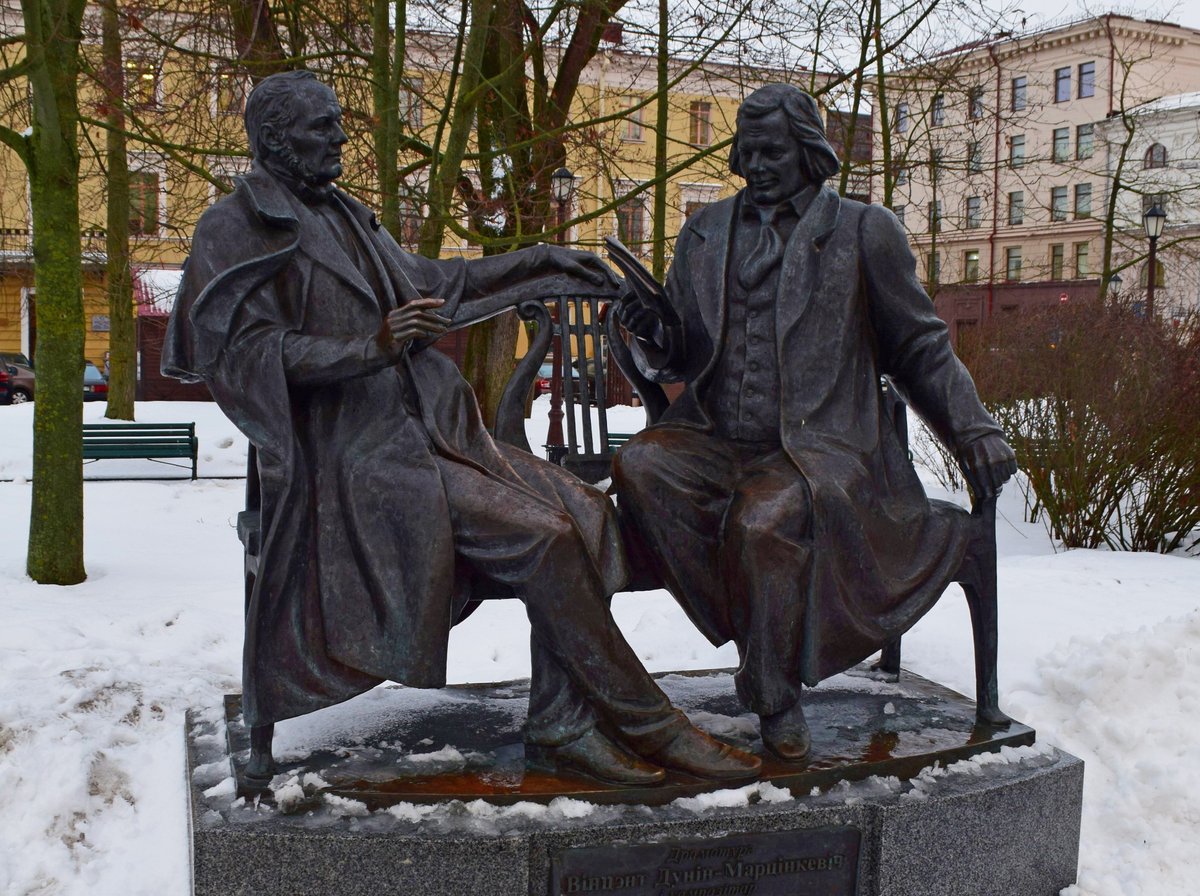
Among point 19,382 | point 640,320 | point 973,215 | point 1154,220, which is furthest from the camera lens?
point 973,215

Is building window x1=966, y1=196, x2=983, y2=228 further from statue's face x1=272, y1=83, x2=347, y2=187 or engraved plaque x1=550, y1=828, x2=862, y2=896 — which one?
engraved plaque x1=550, y1=828, x2=862, y2=896

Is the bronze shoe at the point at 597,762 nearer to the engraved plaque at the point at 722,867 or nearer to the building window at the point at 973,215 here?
the engraved plaque at the point at 722,867

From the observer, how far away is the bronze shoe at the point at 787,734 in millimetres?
3406

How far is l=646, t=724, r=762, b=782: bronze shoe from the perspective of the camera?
3270 mm

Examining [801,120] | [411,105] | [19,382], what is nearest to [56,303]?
[411,105]

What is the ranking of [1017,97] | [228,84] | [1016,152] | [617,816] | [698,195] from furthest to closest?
[1016,152] < [698,195] < [1017,97] < [228,84] < [617,816]

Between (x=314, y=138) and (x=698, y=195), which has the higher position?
(x=698, y=195)

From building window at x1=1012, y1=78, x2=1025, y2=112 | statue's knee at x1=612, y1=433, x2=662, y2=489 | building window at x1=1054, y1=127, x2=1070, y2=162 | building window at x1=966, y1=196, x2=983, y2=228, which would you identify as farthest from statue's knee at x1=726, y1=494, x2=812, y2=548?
building window at x1=1054, y1=127, x2=1070, y2=162

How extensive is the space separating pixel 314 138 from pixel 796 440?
1538 mm

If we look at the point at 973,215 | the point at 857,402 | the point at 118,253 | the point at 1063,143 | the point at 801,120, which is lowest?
the point at 857,402

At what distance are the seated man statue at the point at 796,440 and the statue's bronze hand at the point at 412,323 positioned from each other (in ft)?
2.61

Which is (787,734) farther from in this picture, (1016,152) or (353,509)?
(1016,152)

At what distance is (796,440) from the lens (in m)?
3.62

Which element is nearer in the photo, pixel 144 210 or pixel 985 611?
pixel 985 611
